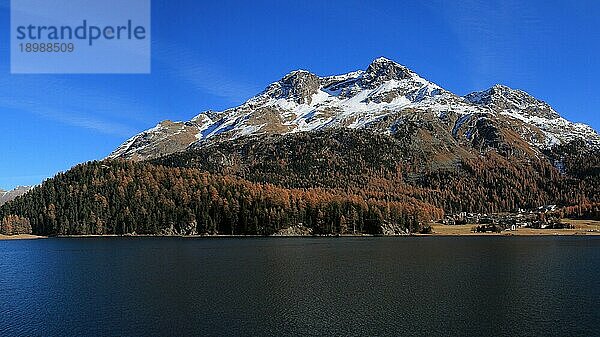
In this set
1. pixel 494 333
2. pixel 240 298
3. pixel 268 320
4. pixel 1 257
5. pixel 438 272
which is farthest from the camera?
pixel 1 257

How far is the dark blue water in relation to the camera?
5006 centimetres

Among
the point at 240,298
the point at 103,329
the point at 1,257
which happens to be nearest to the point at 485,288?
the point at 240,298

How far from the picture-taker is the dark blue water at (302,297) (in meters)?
50.1

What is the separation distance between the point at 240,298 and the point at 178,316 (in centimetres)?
1082

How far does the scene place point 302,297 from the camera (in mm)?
64375

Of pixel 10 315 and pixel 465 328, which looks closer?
pixel 465 328

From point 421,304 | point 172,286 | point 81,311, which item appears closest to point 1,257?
point 172,286

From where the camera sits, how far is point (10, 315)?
5572cm

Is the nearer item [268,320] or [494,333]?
[494,333]

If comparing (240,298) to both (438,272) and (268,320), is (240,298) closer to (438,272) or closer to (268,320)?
(268,320)

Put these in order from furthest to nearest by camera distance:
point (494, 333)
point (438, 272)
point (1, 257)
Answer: point (1, 257)
point (438, 272)
point (494, 333)

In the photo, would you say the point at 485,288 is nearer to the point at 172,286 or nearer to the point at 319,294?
the point at 319,294

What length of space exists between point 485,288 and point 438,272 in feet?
53.9

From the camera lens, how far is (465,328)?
162 feet
